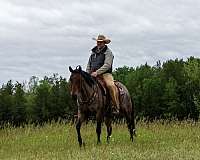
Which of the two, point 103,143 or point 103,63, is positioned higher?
point 103,63

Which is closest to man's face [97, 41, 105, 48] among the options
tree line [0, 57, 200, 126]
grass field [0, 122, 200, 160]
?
grass field [0, 122, 200, 160]

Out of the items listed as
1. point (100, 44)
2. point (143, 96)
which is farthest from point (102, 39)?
point (143, 96)

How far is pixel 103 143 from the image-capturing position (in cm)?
1327

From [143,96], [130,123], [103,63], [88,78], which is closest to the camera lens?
[88,78]

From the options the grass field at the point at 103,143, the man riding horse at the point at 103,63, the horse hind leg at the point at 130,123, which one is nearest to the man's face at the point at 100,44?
the man riding horse at the point at 103,63

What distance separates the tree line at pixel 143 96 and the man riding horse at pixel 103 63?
4615cm

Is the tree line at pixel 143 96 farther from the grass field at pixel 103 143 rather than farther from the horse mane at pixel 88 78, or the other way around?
the horse mane at pixel 88 78

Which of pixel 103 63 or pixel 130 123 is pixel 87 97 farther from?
pixel 130 123

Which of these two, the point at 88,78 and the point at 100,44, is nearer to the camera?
the point at 88,78

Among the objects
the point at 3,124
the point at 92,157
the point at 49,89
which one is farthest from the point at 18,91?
the point at 92,157

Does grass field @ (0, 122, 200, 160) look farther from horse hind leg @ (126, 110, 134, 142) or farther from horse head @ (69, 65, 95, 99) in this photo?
horse head @ (69, 65, 95, 99)

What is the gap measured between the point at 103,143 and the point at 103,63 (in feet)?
7.30

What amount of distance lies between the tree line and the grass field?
4150 cm

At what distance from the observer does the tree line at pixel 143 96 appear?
208ft
